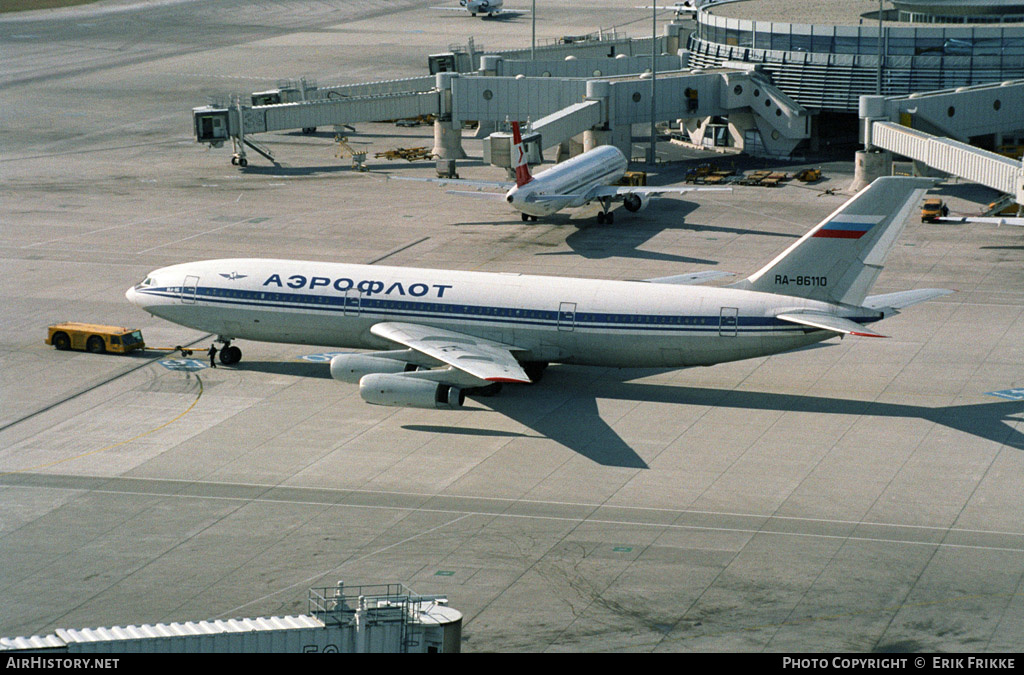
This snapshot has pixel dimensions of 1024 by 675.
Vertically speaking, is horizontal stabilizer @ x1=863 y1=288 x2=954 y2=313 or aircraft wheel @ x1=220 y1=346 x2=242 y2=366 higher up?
horizontal stabilizer @ x1=863 y1=288 x2=954 y2=313

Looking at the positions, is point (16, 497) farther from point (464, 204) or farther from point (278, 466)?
point (464, 204)

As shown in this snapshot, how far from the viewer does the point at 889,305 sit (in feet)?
183

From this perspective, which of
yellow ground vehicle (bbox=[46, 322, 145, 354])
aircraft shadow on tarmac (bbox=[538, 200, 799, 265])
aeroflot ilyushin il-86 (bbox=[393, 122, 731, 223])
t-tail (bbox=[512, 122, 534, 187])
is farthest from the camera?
aeroflot ilyushin il-86 (bbox=[393, 122, 731, 223])

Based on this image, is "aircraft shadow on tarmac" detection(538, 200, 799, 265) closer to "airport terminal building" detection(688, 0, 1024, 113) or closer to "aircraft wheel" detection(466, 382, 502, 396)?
"airport terminal building" detection(688, 0, 1024, 113)

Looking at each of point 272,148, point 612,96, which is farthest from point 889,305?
point 272,148

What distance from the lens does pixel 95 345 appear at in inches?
2598

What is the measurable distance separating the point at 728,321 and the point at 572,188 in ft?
117

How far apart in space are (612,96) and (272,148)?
3393cm

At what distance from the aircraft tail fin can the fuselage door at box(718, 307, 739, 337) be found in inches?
105

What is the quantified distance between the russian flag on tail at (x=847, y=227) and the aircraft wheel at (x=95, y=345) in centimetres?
3378

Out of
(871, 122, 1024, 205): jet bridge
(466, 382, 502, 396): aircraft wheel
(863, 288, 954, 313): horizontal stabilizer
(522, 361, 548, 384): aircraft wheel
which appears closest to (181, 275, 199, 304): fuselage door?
(466, 382, 502, 396): aircraft wheel

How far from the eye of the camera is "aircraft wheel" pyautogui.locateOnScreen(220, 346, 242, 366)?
64.0m

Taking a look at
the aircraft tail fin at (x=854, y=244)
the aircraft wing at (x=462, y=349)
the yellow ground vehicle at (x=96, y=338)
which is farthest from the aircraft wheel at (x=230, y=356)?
the aircraft tail fin at (x=854, y=244)

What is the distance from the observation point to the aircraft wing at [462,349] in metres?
54.9
